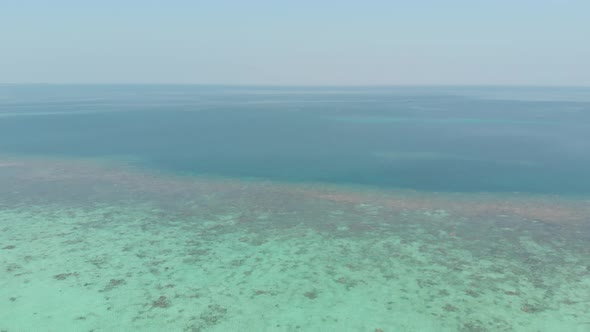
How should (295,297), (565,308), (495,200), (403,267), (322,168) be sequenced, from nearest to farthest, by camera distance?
(565,308) → (295,297) → (403,267) → (495,200) → (322,168)

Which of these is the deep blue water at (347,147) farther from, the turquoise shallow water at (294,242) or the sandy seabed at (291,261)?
the sandy seabed at (291,261)

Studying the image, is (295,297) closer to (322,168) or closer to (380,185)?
(380,185)

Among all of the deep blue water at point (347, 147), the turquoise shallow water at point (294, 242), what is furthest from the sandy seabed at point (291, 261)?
the deep blue water at point (347, 147)

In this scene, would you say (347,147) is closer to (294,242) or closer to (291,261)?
(294,242)

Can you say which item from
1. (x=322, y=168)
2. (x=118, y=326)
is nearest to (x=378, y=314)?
(x=118, y=326)

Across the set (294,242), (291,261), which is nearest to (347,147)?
(294,242)

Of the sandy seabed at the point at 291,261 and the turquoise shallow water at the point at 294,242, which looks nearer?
the sandy seabed at the point at 291,261

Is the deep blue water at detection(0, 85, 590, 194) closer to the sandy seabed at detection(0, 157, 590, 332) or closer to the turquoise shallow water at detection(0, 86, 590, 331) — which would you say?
the turquoise shallow water at detection(0, 86, 590, 331)
